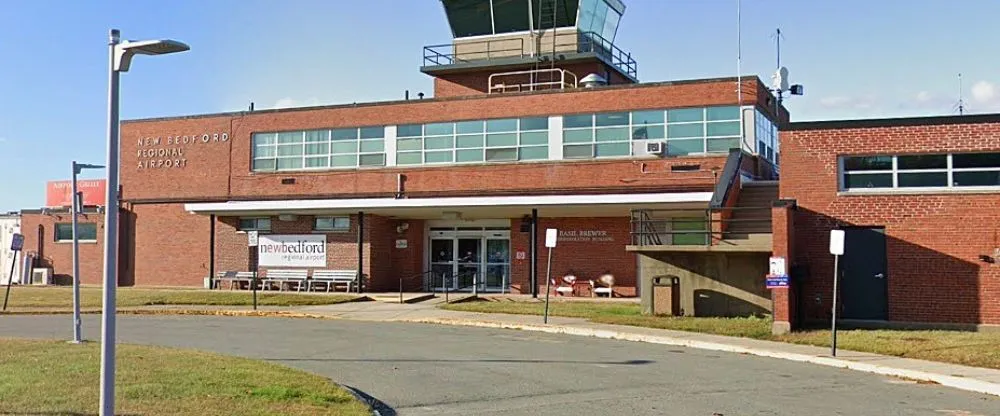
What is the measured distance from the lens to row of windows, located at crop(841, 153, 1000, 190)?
21233mm

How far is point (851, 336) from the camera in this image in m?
19.5

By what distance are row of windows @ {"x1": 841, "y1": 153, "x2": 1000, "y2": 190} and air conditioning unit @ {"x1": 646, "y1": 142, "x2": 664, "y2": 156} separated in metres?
9.09

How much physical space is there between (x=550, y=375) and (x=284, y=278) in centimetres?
2410

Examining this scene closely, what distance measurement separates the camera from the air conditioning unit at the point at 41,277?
141 ft

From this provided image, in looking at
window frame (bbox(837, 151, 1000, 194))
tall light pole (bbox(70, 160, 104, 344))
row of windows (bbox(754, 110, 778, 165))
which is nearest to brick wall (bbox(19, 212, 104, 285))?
tall light pole (bbox(70, 160, 104, 344))

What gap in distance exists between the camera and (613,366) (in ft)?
50.6

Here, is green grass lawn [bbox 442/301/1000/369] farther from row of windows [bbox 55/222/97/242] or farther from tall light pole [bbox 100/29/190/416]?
row of windows [bbox 55/222/97/242]

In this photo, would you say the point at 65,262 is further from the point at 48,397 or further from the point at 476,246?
Result: the point at 48,397

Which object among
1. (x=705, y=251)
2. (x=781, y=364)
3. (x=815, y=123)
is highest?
(x=815, y=123)

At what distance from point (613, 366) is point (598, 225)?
1774 cm

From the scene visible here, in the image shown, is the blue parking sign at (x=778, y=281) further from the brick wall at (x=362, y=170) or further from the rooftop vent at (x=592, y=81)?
the rooftop vent at (x=592, y=81)

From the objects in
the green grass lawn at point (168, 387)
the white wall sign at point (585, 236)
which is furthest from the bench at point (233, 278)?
the green grass lawn at point (168, 387)

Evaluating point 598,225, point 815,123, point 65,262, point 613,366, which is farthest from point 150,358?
point 65,262

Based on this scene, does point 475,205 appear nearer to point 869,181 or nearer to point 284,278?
point 284,278
